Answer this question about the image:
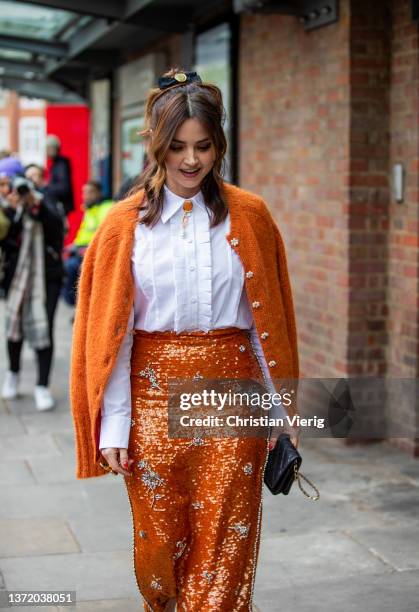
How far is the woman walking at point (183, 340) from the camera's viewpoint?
3160 millimetres

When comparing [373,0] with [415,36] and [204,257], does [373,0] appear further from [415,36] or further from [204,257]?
[204,257]

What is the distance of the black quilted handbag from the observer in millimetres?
3209

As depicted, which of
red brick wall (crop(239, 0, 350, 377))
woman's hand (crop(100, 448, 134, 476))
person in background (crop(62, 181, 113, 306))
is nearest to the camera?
woman's hand (crop(100, 448, 134, 476))

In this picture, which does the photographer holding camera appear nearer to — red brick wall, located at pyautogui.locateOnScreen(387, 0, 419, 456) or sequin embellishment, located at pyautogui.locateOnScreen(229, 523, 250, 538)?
red brick wall, located at pyautogui.locateOnScreen(387, 0, 419, 456)

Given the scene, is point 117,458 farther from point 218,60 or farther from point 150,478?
point 218,60

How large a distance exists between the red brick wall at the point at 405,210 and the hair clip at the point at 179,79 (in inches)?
138

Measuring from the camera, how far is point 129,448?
3248 mm

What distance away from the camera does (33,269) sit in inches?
321

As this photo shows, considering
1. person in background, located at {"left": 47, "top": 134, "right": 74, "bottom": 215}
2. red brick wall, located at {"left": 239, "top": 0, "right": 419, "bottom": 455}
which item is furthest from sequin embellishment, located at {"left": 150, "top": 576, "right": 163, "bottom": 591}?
person in background, located at {"left": 47, "top": 134, "right": 74, "bottom": 215}

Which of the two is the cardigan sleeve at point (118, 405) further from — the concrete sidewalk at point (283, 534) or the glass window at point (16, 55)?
the glass window at point (16, 55)

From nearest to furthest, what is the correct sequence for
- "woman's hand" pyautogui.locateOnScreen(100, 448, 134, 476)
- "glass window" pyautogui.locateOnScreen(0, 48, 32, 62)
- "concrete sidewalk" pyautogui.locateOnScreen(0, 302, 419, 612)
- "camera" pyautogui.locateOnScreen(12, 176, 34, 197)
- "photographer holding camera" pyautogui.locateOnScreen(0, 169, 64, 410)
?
"woman's hand" pyautogui.locateOnScreen(100, 448, 134, 476)
"concrete sidewalk" pyautogui.locateOnScreen(0, 302, 419, 612)
"camera" pyautogui.locateOnScreen(12, 176, 34, 197)
"photographer holding camera" pyautogui.locateOnScreen(0, 169, 64, 410)
"glass window" pyautogui.locateOnScreen(0, 48, 32, 62)

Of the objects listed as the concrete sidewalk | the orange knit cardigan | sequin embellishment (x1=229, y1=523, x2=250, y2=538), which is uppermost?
the orange knit cardigan

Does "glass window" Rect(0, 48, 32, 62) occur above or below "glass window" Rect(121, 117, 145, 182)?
above

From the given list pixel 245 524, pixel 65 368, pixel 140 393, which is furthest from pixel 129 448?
pixel 65 368
